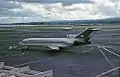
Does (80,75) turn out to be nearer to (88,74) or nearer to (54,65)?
(88,74)

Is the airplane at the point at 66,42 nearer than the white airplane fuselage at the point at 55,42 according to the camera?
Yes

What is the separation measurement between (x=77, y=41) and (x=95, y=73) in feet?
65.5

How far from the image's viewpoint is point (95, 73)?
25547 mm

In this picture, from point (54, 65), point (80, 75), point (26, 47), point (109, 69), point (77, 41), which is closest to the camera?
point (80, 75)

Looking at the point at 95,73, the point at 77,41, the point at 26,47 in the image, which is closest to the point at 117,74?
the point at 95,73

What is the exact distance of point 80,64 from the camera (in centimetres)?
3156

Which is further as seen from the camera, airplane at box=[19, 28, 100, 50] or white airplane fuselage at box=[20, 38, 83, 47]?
white airplane fuselage at box=[20, 38, 83, 47]

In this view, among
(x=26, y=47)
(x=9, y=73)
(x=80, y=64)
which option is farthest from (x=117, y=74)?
(x=26, y=47)

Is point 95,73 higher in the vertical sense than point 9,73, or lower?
lower

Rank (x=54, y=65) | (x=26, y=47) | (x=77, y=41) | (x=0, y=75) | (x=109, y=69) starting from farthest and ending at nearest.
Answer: (x=26, y=47), (x=77, y=41), (x=54, y=65), (x=109, y=69), (x=0, y=75)

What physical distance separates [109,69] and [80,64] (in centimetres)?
472

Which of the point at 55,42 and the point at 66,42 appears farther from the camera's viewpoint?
the point at 55,42

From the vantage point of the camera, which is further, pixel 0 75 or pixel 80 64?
pixel 80 64

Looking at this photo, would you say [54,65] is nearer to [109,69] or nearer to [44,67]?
[44,67]
